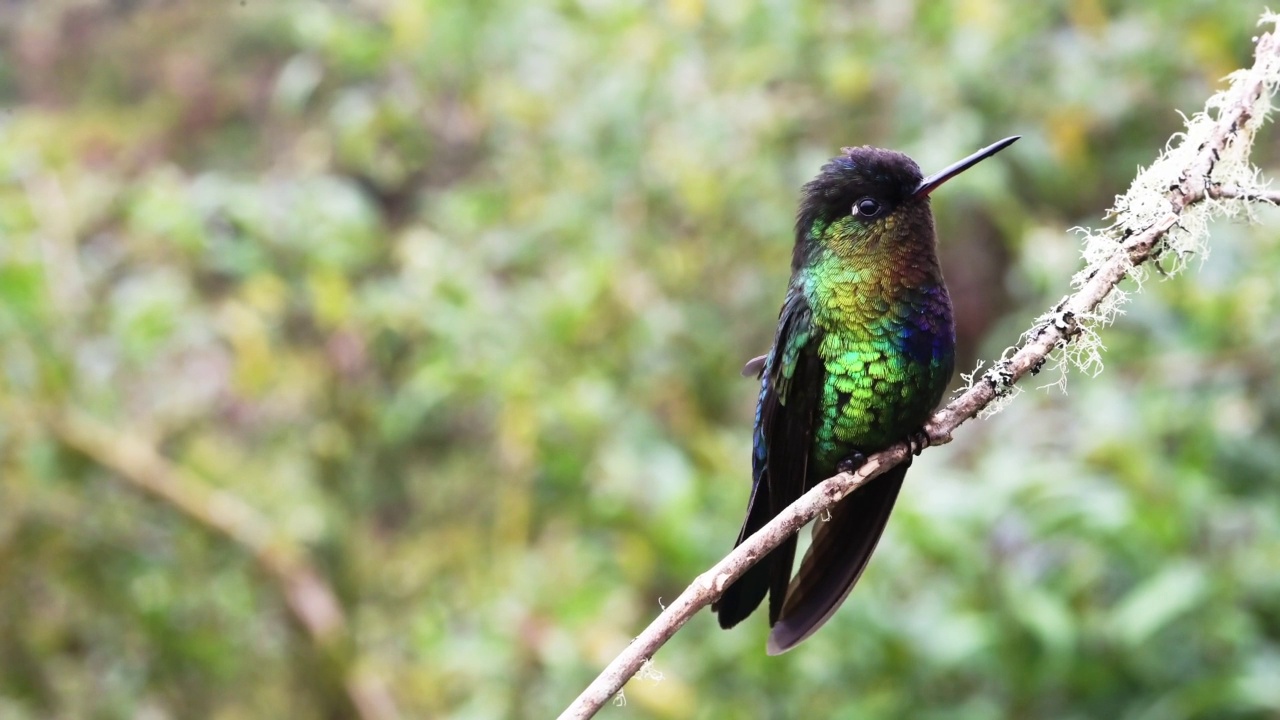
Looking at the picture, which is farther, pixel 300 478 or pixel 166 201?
pixel 300 478

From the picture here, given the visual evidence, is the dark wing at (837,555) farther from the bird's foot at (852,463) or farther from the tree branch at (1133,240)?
the tree branch at (1133,240)

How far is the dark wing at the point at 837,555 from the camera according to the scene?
5.35 ft

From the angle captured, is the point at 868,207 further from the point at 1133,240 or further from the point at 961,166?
the point at 1133,240

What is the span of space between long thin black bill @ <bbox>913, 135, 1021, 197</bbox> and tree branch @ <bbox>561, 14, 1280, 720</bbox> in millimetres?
168

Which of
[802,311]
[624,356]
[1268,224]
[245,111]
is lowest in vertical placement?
[802,311]

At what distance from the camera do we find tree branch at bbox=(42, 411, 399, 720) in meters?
4.16

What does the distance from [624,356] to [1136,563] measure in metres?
2.03

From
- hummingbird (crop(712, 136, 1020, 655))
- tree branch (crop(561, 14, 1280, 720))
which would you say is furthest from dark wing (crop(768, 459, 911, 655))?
tree branch (crop(561, 14, 1280, 720))

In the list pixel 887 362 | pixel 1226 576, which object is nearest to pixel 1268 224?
pixel 1226 576

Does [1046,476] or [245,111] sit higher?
[245,111]

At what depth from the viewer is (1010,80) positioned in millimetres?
4480

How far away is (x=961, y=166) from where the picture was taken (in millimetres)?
1498

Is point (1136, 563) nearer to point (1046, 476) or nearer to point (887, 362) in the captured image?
point (1046, 476)

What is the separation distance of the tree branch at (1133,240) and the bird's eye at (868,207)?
1.42ft
